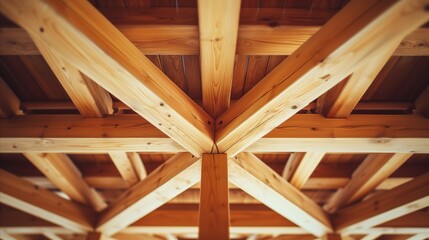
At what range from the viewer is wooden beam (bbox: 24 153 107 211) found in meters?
2.36

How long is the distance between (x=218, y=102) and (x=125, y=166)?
1358mm

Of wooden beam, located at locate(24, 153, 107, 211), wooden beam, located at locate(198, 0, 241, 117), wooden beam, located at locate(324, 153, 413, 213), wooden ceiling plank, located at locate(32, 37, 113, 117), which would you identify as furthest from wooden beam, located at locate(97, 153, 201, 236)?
wooden beam, located at locate(324, 153, 413, 213)

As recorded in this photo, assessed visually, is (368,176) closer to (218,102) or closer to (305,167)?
(305,167)

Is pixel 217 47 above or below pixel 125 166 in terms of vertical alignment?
above

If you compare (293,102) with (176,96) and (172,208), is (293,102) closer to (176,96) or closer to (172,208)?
(176,96)

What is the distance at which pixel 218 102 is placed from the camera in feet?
5.79

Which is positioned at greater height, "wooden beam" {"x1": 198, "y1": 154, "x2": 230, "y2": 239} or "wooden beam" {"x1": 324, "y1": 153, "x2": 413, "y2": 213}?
"wooden beam" {"x1": 324, "y1": 153, "x2": 413, "y2": 213}

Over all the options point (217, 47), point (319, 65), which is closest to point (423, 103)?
point (319, 65)

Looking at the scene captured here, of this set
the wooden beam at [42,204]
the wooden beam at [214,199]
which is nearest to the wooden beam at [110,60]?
the wooden beam at [214,199]

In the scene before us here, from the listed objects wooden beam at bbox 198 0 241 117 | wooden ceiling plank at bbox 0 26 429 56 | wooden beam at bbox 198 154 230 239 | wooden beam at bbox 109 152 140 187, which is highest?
wooden ceiling plank at bbox 0 26 429 56

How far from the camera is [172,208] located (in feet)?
10.7

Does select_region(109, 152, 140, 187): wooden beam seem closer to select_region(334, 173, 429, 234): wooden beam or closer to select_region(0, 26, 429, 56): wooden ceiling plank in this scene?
select_region(0, 26, 429, 56): wooden ceiling plank

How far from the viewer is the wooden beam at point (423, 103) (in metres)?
1.95

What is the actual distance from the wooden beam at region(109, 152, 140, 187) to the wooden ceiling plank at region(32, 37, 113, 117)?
1.58 ft
